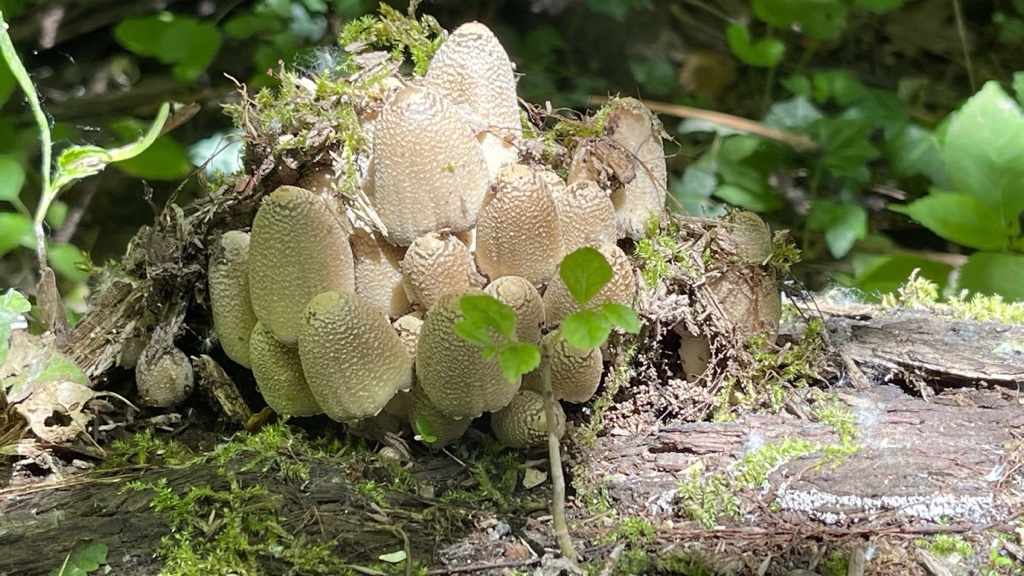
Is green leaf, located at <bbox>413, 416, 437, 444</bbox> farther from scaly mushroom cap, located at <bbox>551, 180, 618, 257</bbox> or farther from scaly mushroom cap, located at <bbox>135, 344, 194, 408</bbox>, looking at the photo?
scaly mushroom cap, located at <bbox>135, 344, 194, 408</bbox>

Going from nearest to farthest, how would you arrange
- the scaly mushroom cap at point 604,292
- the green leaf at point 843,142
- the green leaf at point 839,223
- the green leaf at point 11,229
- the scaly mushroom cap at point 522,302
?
the scaly mushroom cap at point 522,302 → the scaly mushroom cap at point 604,292 → the green leaf at point 11,229 → the green leaf at point 839,223 → the green leaf at point 843,142

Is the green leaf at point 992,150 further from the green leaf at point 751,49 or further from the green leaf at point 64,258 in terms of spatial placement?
the green leaf at point 64,258

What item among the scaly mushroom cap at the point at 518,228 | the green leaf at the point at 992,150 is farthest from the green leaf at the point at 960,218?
the scaly mushroom cap at the point at 518,228

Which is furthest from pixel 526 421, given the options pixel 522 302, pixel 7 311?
pixel 7 311

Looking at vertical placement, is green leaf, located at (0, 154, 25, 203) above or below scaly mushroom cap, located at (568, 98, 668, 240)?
below

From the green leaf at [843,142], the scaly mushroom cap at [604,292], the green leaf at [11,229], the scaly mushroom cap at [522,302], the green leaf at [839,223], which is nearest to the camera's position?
the scaly mushroom cap at [522,302]

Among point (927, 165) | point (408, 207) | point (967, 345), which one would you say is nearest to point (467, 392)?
point (408, 207)

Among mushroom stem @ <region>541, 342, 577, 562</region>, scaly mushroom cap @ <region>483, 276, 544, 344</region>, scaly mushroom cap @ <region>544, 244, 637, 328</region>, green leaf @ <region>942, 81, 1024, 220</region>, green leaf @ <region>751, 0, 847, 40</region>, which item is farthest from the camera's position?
green leaf @ <region>751, 0, 847, 40</region>

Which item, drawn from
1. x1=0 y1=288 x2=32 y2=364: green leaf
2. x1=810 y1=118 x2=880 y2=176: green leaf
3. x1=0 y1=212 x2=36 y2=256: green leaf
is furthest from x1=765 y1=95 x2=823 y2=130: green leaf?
x1=0 y1=288 x2=32 y2=364: green leaf
